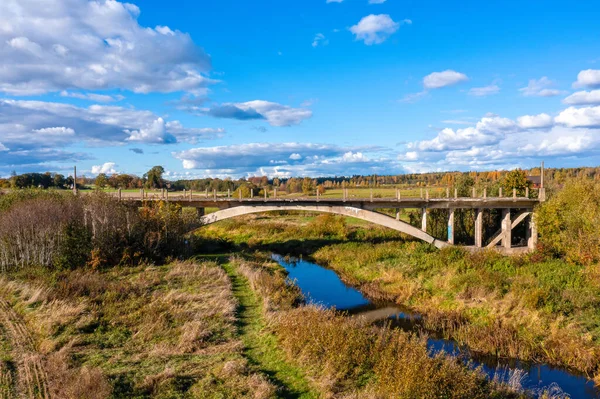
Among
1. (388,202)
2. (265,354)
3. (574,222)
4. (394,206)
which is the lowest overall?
(265,354)

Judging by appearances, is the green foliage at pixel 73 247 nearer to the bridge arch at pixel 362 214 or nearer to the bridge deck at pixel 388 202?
the bridge deck at pixel 388 202

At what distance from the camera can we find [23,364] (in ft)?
41.9

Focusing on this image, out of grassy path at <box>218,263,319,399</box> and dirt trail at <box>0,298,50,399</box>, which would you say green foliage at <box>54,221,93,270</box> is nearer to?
dirt trail at <box>0,298,50,399</box>

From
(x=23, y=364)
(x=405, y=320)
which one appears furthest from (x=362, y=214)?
(x=23, y=364)

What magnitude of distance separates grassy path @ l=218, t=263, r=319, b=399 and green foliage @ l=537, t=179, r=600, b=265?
22028 mm

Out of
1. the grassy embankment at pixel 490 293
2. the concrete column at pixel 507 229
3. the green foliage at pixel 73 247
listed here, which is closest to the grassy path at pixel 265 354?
the grassy embankment at pixel 490 293

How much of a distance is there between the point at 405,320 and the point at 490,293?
5.34m

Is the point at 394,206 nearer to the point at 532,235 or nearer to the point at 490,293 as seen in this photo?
the point at 532,235

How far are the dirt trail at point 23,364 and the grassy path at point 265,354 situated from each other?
633 cm

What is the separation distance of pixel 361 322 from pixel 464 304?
28.2 feet

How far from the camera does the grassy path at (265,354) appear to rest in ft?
40.2

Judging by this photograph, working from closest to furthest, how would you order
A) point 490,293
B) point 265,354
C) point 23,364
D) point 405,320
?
point 23,364, point 265,354, point 405,320, point 490,293

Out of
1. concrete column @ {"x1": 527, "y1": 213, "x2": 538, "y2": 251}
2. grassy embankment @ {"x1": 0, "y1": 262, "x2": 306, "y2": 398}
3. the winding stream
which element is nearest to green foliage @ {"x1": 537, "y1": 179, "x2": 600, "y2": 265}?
concrete column @ {"x1": 527, "y1": 213, "x2": 538, "y2": 251}

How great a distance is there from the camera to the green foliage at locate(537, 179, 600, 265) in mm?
26250
